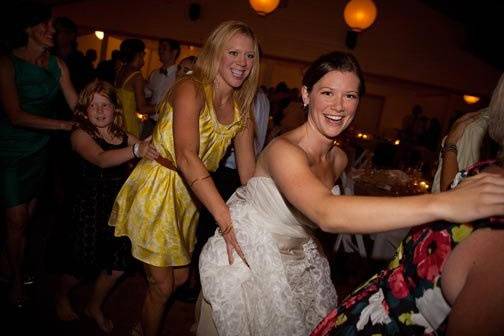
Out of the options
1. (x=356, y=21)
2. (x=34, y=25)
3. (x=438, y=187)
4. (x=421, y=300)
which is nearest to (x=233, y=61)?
(x=34, y=25)

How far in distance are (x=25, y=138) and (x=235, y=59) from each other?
1.70 metres

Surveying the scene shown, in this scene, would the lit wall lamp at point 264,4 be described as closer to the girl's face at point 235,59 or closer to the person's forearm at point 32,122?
the girl's face at point 235,59

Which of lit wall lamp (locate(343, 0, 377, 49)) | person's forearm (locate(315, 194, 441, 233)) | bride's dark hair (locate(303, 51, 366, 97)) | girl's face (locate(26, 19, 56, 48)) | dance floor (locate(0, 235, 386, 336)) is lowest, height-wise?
dance floor (locate(0, 235, 386, 336))

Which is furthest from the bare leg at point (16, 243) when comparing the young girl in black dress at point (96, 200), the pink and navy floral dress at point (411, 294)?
the pink and navy floral dress at point (411, 294)

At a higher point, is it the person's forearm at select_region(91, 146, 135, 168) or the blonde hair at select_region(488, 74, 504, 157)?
the blonde hair at select_region(488, 74, 504, 157)

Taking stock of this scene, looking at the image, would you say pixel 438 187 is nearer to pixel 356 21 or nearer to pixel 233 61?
pixel 233 61

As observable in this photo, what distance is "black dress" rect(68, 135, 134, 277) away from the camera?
2490 millimetres

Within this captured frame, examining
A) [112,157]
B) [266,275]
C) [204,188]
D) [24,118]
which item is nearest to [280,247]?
[266,275]

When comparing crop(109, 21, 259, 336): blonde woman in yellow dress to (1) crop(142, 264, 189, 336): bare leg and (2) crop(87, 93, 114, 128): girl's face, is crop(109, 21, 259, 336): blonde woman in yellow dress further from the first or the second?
(2) crop(87, 93, 114, 128): girl's face

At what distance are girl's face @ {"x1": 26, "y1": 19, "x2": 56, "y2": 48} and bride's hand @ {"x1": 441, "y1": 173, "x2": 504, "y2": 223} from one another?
2.65 meters

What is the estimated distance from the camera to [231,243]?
5.69ft

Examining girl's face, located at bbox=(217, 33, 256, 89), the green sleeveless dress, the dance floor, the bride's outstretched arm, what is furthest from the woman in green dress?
the bride's outstretched arm

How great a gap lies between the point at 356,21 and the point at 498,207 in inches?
234

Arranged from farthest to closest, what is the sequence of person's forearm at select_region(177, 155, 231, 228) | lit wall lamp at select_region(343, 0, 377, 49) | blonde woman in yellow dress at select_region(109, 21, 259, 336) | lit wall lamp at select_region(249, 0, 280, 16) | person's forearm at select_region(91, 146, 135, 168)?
lit wall lamp at select_region(249, 0, 280, 16)
lit wall lamp at select_region(343, 0, 377, 49)
person's forearm at select_region(91, 146, 135, 168)
blonde woman in yellow dress at select_region(109, 21, 259, 336)
person's forearm at select_region(177, 155, 231, 228)
